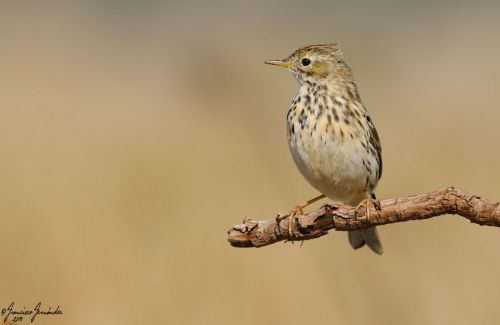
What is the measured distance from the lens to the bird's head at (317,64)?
819 centimetres

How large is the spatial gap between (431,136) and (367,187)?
704cm

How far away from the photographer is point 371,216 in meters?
5.61

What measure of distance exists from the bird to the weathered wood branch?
43.2 inches

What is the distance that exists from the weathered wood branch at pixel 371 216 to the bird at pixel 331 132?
3.60ft

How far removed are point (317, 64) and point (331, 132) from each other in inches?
39.0

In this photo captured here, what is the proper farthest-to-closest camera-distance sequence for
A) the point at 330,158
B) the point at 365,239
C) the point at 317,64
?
1. the point at 365,239
2. the point at 317,64
3. the point at 330,158

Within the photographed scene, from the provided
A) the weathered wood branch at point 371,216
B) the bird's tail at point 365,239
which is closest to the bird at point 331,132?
the bird's tail at point 365,239

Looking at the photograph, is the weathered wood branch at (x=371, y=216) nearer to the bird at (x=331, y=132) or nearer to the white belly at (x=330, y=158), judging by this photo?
the bird at (x=331, y=132)

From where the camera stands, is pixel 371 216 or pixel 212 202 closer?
pixel 371 216

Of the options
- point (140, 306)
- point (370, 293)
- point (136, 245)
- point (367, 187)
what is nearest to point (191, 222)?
point (136, 245)

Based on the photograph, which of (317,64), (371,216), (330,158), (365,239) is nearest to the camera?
(371,216)

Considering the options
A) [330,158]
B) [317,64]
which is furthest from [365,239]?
[317,64]

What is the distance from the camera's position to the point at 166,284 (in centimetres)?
1020

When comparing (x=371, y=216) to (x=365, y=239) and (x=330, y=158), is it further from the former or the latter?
(x=365, y=239)
